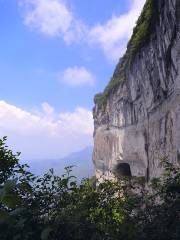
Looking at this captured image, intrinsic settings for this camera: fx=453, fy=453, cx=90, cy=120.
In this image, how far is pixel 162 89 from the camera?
32.3 meters

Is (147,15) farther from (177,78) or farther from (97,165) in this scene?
(97,165)

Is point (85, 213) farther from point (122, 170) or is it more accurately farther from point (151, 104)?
point (122, 170)

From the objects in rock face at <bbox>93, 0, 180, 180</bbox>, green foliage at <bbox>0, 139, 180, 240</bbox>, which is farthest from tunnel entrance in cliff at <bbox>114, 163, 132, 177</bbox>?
green foliage at <bbox>0, 139, 180, 240</bbox>

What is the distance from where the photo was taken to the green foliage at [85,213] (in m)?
13.6

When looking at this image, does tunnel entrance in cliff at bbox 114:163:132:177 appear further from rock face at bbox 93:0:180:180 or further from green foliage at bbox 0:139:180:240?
green foliage at bbox 0:139:180:240

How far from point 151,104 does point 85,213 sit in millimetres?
23415

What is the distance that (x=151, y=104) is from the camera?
119 feet

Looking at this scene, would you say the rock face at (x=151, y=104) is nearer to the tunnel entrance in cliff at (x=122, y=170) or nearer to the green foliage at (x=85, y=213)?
the tunnel entrance in cliff at (x=122, y=170)

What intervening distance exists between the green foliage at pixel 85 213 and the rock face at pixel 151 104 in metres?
13.5

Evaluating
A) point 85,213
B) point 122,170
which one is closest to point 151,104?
point 122,170

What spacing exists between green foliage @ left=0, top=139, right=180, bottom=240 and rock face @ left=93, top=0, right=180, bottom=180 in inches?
533

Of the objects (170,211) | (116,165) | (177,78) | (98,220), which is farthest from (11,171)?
(116,165)

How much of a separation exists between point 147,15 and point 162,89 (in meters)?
5.67

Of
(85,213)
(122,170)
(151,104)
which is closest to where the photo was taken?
(85,213)
